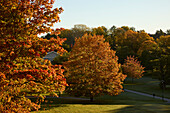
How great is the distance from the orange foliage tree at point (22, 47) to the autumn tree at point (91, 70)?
17652 mm

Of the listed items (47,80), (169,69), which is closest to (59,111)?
(47,80)

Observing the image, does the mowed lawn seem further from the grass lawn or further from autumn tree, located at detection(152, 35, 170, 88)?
autumn tree, located at detection(152, 35, 170, 88)

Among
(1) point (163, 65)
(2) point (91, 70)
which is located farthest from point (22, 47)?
(1) point (163, 65)

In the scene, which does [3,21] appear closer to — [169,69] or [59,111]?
[59,111]

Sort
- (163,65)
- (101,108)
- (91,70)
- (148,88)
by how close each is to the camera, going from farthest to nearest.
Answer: (148,88) → (163,65) → (91,70) → (101,108)

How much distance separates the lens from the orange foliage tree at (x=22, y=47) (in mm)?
9320

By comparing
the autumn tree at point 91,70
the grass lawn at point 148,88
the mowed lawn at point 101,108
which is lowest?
the grass lawn at point 148,88

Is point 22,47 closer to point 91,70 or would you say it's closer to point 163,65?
point 91,70

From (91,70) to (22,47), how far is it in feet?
63.6

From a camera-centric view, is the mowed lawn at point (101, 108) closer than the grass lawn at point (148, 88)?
Yes

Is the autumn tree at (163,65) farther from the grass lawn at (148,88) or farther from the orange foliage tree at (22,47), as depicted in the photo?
the orange foliage tree at (22,47)

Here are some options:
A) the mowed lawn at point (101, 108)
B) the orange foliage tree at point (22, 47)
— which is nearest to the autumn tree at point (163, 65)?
the mowed lawn at point (101, 108)

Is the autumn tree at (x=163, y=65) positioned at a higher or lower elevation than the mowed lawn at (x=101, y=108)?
higher

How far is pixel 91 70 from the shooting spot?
2831 centimetres
